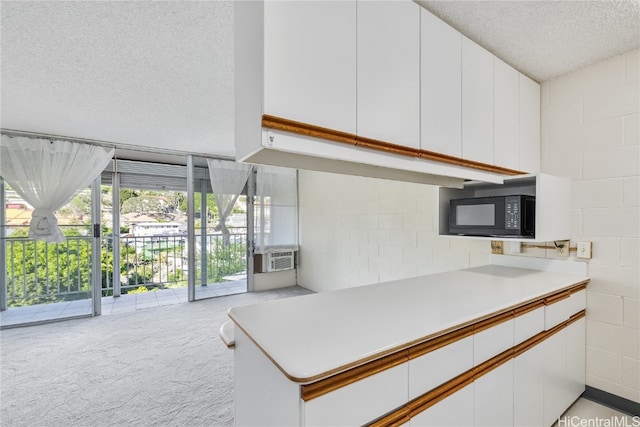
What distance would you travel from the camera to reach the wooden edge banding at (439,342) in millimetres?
1005

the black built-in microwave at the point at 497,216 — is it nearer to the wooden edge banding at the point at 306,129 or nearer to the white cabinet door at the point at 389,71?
the white cabinet door at the point at 389,71

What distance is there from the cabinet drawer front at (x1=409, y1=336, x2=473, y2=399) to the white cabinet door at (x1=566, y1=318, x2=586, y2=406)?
1.20 metres

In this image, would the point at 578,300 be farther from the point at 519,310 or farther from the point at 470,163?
the point at 470,163

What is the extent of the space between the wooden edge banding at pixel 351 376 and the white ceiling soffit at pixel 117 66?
5.83 feet

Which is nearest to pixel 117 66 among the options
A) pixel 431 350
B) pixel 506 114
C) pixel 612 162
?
pixel 431 350

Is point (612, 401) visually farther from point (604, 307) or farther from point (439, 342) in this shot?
point (439, 342)

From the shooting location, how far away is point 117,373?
2.39 meters

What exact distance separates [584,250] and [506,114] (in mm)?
1086

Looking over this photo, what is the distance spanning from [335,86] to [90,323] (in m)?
4.19

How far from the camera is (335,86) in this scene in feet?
Result: 3.76

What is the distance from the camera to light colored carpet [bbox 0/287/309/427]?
6.20 ft

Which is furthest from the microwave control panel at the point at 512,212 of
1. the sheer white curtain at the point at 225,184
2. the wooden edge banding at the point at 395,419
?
the sheer white curtain at the point at 225,184

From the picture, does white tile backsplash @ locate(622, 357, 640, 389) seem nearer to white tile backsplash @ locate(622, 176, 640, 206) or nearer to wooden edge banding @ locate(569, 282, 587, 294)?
wooden edge banding @ locate(569, 282, 587, 294)

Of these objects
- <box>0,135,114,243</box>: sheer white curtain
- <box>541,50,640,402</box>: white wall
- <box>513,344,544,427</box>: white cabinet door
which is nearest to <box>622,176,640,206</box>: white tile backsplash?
<box>541,50,640,402</box>: white wall
